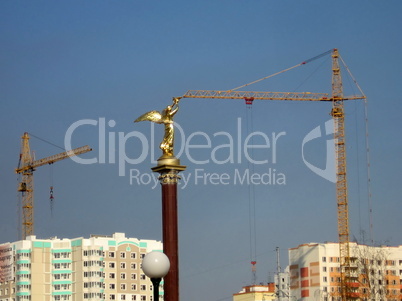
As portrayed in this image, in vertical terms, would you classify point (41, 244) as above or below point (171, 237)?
above

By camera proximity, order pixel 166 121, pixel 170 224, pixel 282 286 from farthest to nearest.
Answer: pixel 282 286 → pixel 166 121 → pixel 170 224

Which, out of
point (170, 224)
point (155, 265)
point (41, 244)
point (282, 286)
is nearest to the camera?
point (155, 265)

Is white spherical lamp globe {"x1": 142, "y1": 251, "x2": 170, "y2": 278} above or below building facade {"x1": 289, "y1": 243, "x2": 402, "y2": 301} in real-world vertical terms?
below

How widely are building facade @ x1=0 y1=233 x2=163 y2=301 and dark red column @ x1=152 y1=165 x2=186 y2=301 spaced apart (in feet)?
412

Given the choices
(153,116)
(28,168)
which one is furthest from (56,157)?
(153,116)

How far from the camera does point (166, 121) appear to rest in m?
56.3

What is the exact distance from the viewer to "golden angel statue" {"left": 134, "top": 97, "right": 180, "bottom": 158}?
182ft

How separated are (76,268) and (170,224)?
129 m

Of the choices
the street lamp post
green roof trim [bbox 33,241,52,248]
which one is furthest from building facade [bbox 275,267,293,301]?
the street lamp post

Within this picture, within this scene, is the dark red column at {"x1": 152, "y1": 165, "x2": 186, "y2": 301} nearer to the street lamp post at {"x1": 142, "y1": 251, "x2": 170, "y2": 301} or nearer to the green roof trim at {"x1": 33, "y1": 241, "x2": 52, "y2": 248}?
the street lamp post at {"x1": 142, "y1": 251, "x2": 170, "y2": 301}

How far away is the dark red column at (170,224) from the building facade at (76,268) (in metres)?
125

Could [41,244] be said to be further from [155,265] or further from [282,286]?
[155,265]

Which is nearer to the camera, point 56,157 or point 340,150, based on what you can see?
point 340,150

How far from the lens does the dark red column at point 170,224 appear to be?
175 ft
